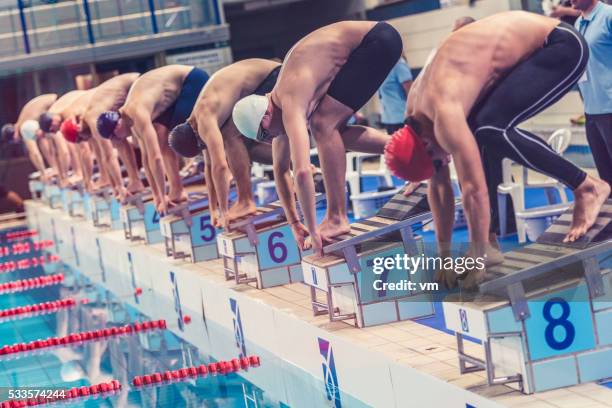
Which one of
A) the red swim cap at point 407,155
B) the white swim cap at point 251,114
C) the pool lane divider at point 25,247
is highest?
the white swim cap at point 251,114

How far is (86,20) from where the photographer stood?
13891 millimetres

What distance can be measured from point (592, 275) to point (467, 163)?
526 mm

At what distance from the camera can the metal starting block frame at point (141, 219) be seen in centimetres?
872

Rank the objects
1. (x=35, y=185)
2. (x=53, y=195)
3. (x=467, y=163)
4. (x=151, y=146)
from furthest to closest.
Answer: (x=35, y=185) < (x=53, y=195) < (x=151, y=146) < (x=467, y=163)

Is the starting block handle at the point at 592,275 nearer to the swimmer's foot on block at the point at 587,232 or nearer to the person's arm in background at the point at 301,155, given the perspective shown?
the swimmer's foot on block at the point at 587,232

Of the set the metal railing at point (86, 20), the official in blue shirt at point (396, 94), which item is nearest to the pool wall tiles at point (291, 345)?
the official in blue shirt at point (396, 94)

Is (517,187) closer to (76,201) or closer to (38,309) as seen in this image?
(38,309)

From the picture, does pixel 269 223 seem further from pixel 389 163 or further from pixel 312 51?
pixel 389 163

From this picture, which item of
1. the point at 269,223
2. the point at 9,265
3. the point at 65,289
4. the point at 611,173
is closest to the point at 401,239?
the point at 611,173

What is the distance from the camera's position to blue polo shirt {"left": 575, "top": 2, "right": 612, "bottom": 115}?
4789 millimetres

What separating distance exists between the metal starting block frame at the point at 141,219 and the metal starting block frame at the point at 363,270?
4190mm

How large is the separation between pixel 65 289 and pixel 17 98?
6.69m

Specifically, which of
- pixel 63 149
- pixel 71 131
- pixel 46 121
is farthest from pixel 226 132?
pixel 63 149

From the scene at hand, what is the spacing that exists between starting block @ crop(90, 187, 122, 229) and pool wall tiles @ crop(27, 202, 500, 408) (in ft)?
5.73
